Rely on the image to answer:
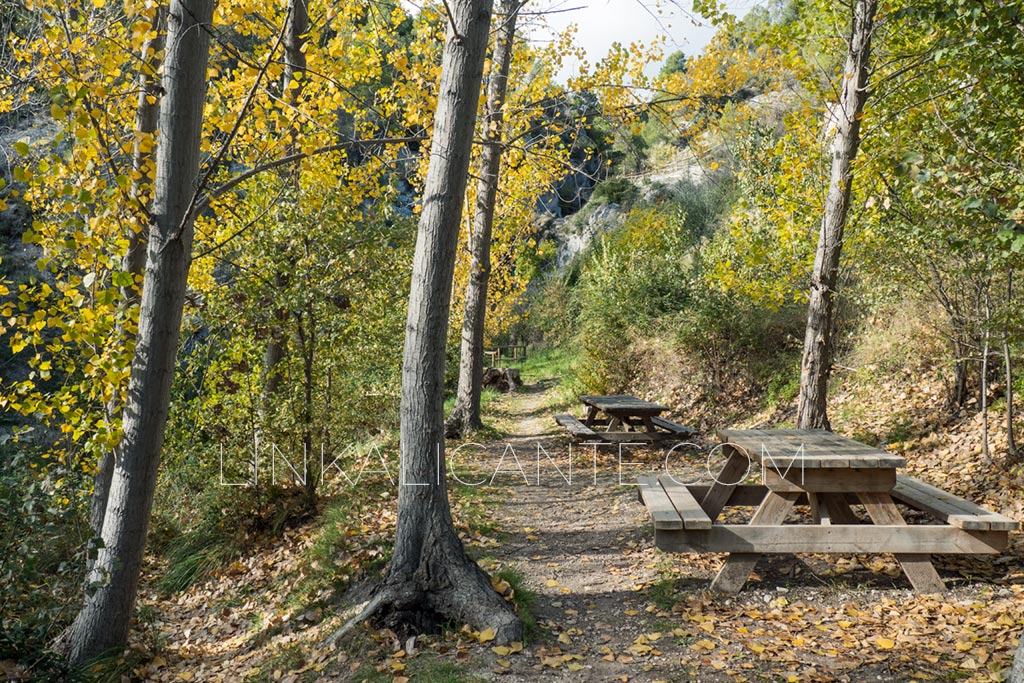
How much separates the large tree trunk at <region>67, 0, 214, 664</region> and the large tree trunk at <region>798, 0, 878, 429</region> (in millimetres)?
6132

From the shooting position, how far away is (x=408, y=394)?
4.27 m

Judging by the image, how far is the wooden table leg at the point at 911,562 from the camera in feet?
15.0

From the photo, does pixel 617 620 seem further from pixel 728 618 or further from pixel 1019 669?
pixel 1019 669

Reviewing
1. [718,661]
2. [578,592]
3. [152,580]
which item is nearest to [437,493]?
[578,592]

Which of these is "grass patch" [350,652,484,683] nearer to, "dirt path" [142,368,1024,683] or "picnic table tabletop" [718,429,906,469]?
"dirt path" [142,368,1024,683]

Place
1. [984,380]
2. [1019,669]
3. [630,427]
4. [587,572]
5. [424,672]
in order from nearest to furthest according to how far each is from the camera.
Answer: [1019,669], [424,672], [587,572], [984,380], [630,427]

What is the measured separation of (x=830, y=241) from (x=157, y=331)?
6497 mm

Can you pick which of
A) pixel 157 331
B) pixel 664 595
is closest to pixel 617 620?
pixel 664 595

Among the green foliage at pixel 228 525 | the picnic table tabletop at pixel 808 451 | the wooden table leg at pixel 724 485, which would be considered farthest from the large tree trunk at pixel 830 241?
the green foliage at pixel 228 525

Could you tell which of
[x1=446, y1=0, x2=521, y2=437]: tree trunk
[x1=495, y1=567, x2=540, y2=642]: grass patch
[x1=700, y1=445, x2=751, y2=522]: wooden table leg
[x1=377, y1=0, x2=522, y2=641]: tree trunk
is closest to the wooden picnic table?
[x1=700, y1=445, x2=751, y2=522]: wooden table leg

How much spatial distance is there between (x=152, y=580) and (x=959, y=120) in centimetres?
863

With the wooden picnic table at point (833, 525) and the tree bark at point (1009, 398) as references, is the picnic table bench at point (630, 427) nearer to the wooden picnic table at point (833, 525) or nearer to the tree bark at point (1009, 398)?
the tree bark at point (1009, 398)

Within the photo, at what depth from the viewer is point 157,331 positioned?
13.5 feet

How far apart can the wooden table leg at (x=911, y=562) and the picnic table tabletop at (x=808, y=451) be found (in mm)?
315
